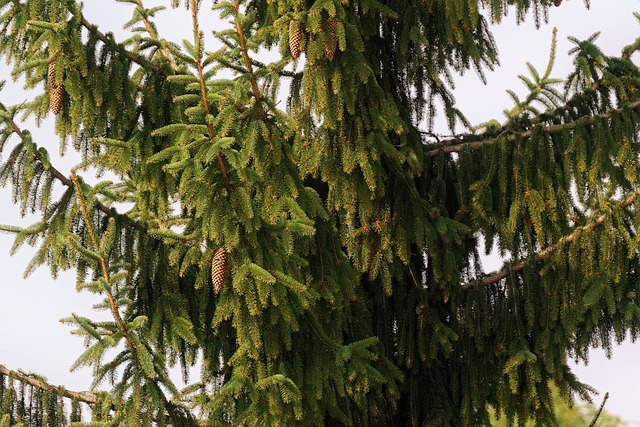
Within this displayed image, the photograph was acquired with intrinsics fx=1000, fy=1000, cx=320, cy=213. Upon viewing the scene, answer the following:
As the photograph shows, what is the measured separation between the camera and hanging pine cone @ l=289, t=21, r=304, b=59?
5316mm

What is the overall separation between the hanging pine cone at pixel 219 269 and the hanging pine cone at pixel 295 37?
1.35m

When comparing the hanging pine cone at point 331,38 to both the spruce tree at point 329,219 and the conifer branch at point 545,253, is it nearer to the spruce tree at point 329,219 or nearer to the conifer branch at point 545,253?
the spruce tree at point 329,219

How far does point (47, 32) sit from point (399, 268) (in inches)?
95.3

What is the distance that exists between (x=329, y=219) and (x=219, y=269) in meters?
1.24

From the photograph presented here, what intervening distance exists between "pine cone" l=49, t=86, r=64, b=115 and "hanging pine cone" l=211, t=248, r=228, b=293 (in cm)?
157

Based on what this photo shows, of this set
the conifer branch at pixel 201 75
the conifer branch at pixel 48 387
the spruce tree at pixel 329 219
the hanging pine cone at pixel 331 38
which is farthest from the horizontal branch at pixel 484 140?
the conifer branch at pixel 48 387

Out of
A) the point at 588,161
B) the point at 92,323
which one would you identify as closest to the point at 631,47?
the point at 588,161

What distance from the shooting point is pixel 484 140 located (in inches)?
255

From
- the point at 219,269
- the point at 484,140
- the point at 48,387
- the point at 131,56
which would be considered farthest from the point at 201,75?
the point at 484,140

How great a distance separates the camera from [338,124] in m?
5.65

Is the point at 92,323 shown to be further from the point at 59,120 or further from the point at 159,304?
the point at 59,120

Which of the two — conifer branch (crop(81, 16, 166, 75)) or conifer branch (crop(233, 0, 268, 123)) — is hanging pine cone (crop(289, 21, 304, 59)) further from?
conifer branch (crop(81, 16, 166, 75))

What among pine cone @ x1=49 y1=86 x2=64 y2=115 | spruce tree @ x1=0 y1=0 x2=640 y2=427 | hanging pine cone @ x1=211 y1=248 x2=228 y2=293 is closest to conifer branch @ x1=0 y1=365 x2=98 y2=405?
spruce tree @ x1=0 y1=0 x2=640 y2=427

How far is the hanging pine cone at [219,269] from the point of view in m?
4.52
